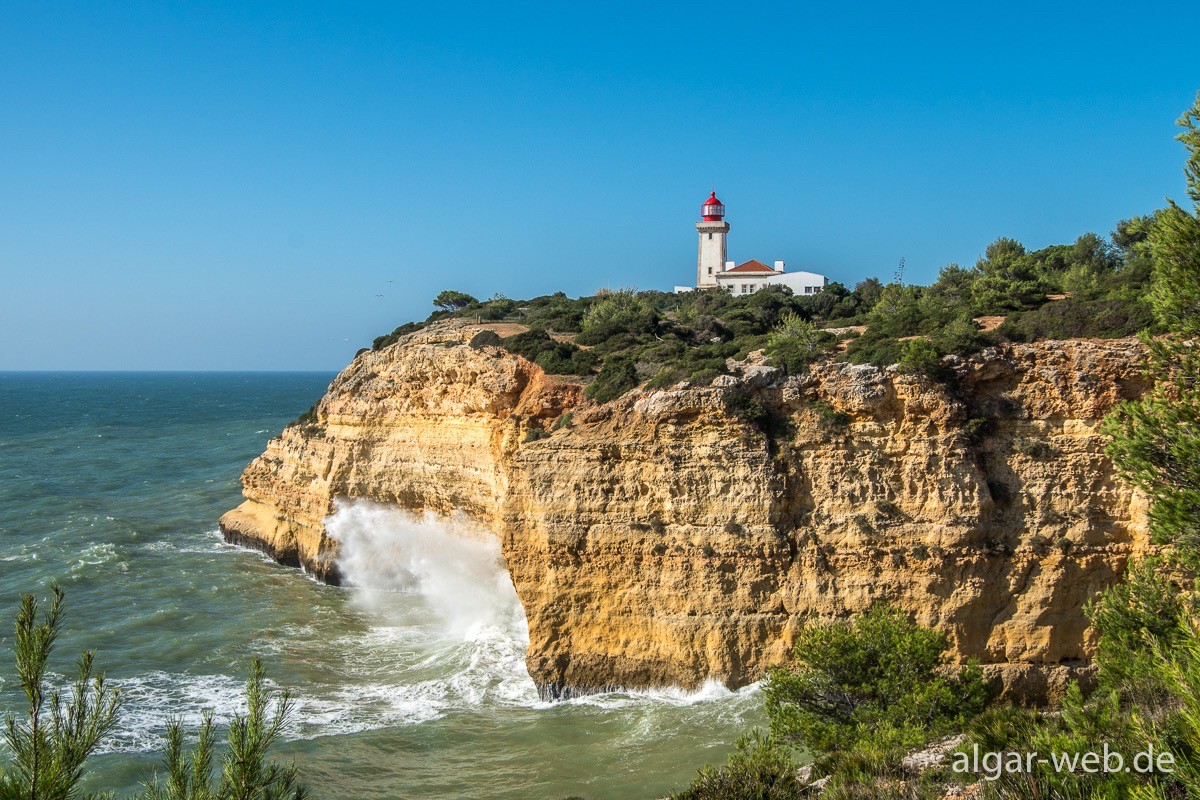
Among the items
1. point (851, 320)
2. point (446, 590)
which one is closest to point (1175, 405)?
point (851, 320)

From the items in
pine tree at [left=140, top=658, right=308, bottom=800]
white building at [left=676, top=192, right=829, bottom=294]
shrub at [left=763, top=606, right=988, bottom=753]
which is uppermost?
white building at [left=676, top=192, right=829, bottom=294]

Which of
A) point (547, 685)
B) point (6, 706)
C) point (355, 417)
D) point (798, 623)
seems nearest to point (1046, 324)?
point (798, 623)

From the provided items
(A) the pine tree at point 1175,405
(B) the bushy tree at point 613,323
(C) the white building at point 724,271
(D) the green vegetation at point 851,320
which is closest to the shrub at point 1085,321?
(D) the green vegetation at point 851,320

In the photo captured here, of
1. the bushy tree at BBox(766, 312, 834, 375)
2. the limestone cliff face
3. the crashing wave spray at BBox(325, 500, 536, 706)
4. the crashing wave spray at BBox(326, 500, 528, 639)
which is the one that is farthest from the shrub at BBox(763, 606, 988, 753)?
the crashing wave spray at BBox(326, 500, 528, 639)

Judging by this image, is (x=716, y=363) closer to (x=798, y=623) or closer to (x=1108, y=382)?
(x=798, y=623)

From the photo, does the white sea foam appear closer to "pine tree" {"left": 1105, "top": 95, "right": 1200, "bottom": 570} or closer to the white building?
"pine tree" {"left": 1105, "top": 95, "right": 1200, "bottom": 570}

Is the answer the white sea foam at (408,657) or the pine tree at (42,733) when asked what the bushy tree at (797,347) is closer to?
the white sea foam at (408,657)

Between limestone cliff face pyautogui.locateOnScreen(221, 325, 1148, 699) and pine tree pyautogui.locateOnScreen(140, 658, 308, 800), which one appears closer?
pine tree pyautogui.locateOnScreen(140, 658, 308, 800)
